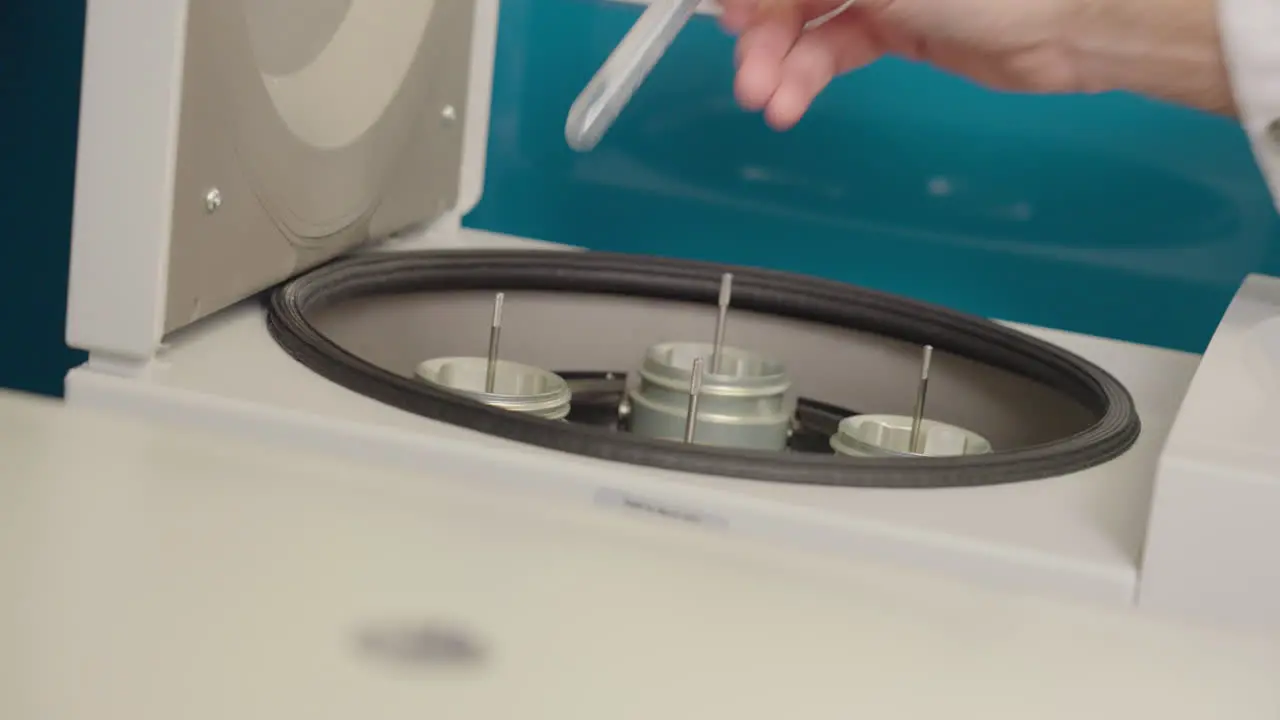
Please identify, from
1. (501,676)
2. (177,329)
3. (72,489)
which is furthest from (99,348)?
(501,676)

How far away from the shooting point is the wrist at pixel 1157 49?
2.45 feet

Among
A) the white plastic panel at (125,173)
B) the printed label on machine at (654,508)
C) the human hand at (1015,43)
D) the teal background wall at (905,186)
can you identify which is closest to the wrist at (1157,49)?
the human hand at (1015,43)

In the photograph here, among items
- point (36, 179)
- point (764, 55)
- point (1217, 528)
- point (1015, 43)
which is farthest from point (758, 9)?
point (36, 179)

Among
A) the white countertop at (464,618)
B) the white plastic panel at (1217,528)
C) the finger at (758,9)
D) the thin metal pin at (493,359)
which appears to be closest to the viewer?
the white countertop at (464,618)

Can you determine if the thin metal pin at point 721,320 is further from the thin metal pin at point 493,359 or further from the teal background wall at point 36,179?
the teal background wall at point 36,179

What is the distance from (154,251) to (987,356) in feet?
1.76

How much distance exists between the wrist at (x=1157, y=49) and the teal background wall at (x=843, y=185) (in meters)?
0.25

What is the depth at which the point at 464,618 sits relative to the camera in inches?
19.9

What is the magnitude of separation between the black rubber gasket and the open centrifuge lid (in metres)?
0.04

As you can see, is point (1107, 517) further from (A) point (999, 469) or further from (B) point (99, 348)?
(B) point (99, 348)

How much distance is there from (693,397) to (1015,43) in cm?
27

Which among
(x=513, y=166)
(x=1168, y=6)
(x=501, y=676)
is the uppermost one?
(x=1168, y=6)

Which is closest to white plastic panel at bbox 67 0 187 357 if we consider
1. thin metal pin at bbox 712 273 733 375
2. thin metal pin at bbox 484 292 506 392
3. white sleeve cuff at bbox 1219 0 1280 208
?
thin metal pin at bbox 484 292 506 392

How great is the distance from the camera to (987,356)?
974 mm
